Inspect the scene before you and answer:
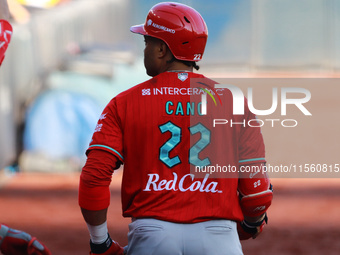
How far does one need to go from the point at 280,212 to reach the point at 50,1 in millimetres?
8771

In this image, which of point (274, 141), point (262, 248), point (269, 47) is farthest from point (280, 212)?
point (269, 47)

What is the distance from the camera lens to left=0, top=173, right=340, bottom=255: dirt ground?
689 cm

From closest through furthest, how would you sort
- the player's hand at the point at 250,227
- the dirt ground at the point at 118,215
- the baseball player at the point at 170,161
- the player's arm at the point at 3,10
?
the baseball player at the point at 170,161 < the player's hand at the point at 250,227 < the player's arm at the point at 3,10 < the dirt ground at the point at 118,215

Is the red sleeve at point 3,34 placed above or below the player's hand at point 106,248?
above

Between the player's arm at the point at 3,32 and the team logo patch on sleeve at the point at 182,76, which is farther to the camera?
the player's arm at the point at 3,32

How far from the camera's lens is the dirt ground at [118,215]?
6891mm

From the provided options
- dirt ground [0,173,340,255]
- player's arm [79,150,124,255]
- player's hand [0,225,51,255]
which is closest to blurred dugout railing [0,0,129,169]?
dirt ground [0,173,340,255]

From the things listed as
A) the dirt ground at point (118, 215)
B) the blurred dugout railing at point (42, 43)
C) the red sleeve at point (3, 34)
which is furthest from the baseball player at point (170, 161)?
the blurred dugout railing at point (42, 43)

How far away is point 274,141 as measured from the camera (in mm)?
15742

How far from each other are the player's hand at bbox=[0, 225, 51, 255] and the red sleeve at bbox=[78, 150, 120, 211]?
125 centimetres

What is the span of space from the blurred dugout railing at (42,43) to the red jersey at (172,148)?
1055cm

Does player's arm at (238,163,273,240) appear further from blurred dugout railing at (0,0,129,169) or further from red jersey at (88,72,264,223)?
blurred dugout railing at (0,0,129,169)

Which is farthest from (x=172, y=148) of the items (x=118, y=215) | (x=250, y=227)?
(x=118, y=215)

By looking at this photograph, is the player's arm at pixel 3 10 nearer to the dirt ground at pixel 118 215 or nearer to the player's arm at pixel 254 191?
the player's arm at pixel 254 191
